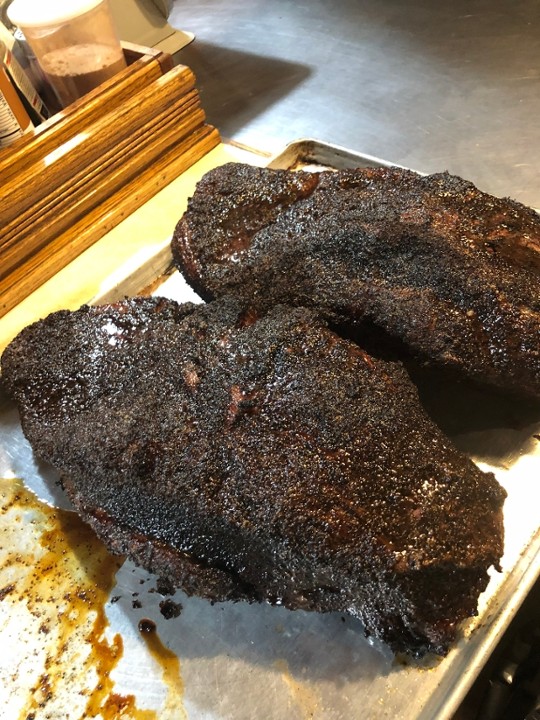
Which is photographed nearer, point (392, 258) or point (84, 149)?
point (392, 258)

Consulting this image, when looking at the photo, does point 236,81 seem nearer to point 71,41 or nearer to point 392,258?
point 71,41

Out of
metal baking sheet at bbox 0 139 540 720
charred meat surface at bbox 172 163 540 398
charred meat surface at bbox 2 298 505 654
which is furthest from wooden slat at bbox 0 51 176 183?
metal baking sheet at bbox 0 139 540 720

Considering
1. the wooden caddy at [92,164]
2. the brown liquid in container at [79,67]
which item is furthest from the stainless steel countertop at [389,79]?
the brown liquid in container at [79,67]

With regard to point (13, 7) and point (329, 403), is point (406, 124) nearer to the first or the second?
point (13, 7)

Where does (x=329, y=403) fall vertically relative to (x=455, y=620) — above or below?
above

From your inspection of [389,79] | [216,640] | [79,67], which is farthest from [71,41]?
[216,640]

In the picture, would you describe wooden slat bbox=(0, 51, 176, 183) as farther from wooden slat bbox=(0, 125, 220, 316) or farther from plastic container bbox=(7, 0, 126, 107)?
wooden slat bbox=(0, 125, 220, 316)

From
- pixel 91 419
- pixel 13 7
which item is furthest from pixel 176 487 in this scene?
pixel 13 7
